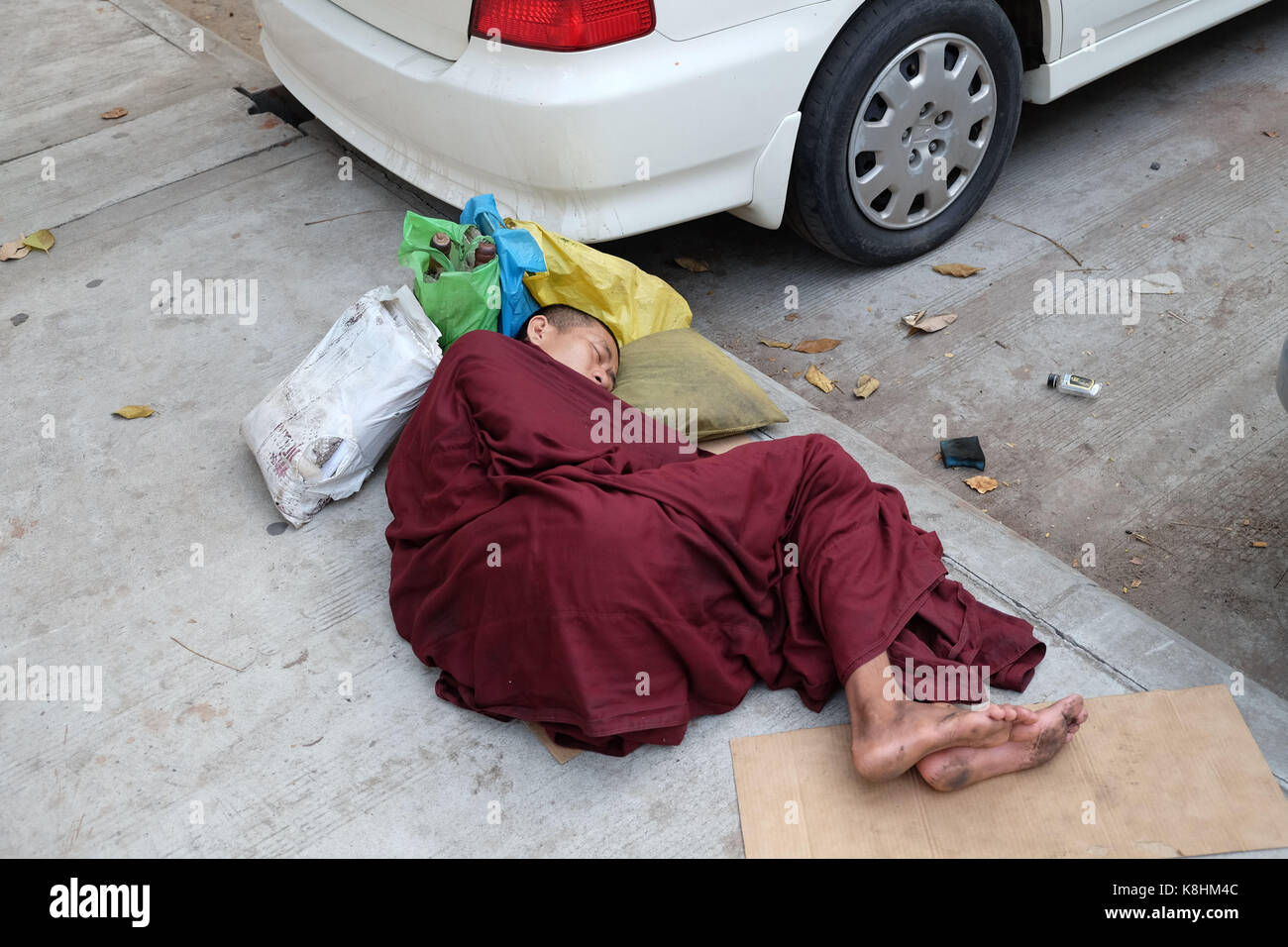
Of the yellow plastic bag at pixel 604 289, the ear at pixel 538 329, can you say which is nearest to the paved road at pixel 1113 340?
the yellow plastic bag at pixel 604 289

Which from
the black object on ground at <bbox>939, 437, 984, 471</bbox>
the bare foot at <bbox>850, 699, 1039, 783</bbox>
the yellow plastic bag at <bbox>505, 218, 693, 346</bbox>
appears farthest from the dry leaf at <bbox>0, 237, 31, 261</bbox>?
the bare foot at <bbox>850, 699, 1039, 783</bbox>

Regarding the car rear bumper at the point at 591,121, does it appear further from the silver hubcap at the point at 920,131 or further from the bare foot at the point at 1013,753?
the bare foot at the point at 1013,753

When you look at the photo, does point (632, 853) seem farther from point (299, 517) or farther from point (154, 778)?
point (299, 517)

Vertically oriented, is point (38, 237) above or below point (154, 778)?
above

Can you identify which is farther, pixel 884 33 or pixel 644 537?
pixel 884 33

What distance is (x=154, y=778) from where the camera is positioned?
7.30 feet

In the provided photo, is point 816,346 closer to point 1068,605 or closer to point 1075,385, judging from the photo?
point 1075,385

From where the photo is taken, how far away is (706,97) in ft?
9.79

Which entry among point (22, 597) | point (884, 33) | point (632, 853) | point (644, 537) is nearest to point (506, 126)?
point (884, 33)

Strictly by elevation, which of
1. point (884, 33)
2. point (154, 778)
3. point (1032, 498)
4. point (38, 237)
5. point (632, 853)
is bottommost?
point (1032, 498)

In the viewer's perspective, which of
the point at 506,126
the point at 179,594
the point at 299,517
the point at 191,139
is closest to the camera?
the point at 179,594

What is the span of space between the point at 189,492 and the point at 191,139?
2103 millimetres

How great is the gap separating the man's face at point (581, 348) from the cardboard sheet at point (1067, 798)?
3.63 feet
